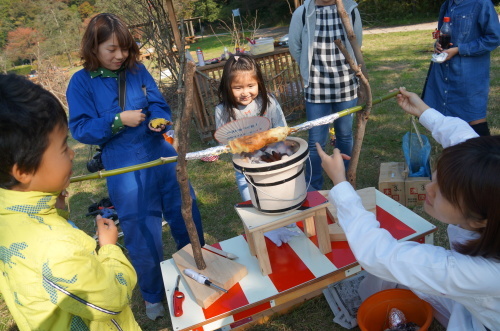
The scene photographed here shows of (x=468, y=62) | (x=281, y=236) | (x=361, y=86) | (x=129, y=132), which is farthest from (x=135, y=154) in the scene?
(x=468, y=62)

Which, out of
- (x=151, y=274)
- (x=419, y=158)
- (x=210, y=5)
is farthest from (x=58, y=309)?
(x=210, y=5)

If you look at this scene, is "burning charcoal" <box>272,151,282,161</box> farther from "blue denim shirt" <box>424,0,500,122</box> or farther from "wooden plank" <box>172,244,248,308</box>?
"blue denim shirt" <box>424,0,500,122</box>

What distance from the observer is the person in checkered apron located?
10.5ft

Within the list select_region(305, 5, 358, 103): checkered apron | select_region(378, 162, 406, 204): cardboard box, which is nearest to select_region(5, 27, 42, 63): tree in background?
select_region(305, 5, 358, 103): checkered apron

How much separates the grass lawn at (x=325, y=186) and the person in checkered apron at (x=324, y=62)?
0.98m

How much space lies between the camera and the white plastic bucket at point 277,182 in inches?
70.5

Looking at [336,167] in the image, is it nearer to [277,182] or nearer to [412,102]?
[277,182]

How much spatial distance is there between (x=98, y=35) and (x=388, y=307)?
2.27 metres

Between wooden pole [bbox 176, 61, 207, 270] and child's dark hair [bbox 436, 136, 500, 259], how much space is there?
1050 mm

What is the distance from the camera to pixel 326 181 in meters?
4.17

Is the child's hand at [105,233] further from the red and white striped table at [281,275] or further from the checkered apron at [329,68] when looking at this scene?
the checkered apron at [329,68]

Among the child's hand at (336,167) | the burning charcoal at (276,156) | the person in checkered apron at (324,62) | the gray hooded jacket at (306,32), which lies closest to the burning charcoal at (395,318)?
the child's hand at (336,167)

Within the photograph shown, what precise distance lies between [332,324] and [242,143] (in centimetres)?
136

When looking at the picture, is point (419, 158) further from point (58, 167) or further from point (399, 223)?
point (58, 167)
